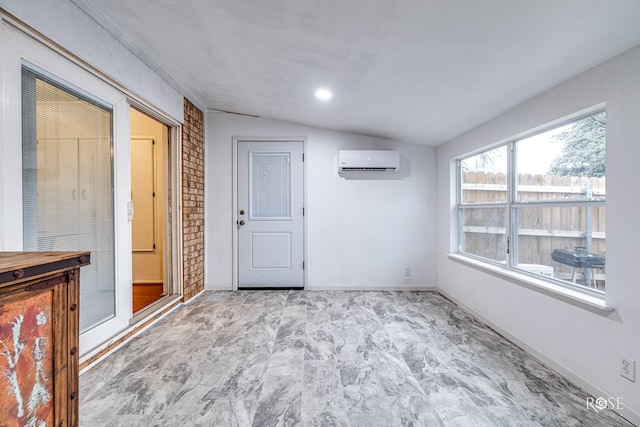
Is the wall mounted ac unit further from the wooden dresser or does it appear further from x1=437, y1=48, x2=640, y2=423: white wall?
the wooden dresser

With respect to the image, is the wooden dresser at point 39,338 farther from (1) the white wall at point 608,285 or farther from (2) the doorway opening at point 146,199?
(2) the doorway opening at point 146,199

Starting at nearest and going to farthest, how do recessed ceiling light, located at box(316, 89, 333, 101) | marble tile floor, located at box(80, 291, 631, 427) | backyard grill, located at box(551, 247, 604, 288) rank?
marble tile floor, located at box(80, 291, 631, 427) < backyard grill, located at box(551, 247, 604, 288) < recessed ceiling light, located at box(316, 89, 333, 101)

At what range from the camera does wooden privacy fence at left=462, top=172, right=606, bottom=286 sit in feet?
6.10

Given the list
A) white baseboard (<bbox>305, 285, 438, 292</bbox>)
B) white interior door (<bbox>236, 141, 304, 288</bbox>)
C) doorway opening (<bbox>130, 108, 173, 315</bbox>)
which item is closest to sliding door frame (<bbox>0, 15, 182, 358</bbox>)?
white interior door (<bbox>236, 141, 304, 288</bbox>)

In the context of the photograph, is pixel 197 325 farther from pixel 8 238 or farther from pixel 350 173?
pixel 350 173

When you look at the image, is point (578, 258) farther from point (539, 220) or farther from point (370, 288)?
point (370, 288)

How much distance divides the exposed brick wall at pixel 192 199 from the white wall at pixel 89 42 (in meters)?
0.62

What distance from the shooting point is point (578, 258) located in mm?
1955

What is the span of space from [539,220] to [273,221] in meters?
2.97

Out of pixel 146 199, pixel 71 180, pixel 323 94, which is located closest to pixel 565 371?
pixel 323 94

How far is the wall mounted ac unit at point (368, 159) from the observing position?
3709 mm

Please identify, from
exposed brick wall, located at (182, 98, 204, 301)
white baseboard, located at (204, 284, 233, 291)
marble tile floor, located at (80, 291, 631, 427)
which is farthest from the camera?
white baseboard, located at (204, 284, 233, 291)

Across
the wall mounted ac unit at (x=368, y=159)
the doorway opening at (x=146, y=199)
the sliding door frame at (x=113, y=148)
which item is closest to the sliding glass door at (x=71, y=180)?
the sliding door frame at (x=113, y=148)

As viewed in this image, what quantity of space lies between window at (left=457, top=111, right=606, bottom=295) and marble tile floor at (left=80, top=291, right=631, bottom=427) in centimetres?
75
